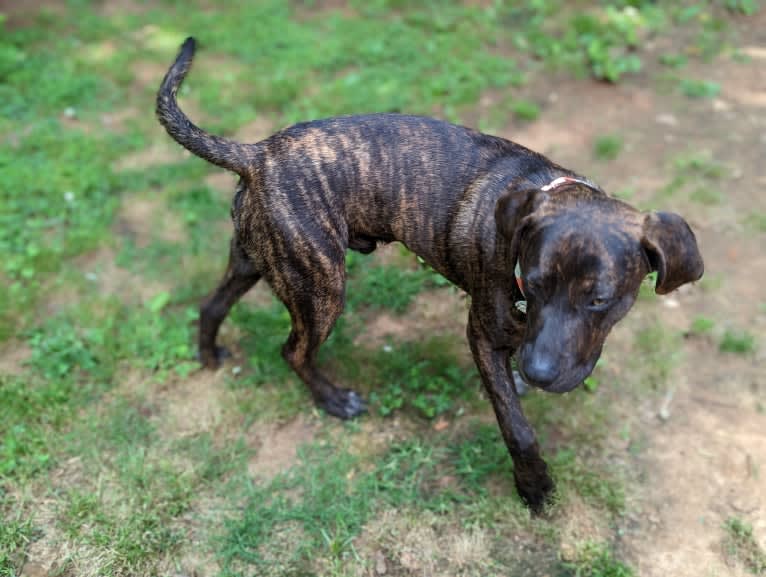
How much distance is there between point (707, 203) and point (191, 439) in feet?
12.7

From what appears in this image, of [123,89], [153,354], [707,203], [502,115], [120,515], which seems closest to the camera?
[120,515]

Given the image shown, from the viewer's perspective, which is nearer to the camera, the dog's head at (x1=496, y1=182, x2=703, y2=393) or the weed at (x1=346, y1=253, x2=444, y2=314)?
the dog's head at (x1=496, y1=182, x2=703, y2=393)

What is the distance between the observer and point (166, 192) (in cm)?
537

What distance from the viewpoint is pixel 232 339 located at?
14.6 feet

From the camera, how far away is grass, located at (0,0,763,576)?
11.3 feet

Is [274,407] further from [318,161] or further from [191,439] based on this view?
Result: [318,161]

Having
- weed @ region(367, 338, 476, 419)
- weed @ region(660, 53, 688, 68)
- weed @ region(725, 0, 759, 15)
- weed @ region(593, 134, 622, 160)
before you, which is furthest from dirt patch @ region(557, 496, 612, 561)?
weed @ region(725, 0, 759, 15)

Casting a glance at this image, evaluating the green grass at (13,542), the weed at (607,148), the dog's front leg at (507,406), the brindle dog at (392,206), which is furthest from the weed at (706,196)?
the green grass at (13,542)

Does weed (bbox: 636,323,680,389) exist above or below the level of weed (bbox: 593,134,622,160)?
below

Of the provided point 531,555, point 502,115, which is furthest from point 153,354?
point 502,115

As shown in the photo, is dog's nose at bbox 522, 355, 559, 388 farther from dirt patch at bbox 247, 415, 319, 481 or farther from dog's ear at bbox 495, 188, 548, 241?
dirt patch at bbox 247, 415, 319, 481

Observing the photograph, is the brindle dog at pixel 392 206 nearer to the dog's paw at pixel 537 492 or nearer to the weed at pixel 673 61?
the dog's paw at pixel 537 492

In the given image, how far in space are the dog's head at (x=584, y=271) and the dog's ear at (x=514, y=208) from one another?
2.3 inches

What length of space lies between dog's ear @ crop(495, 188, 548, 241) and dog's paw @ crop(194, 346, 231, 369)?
6.93 ft
